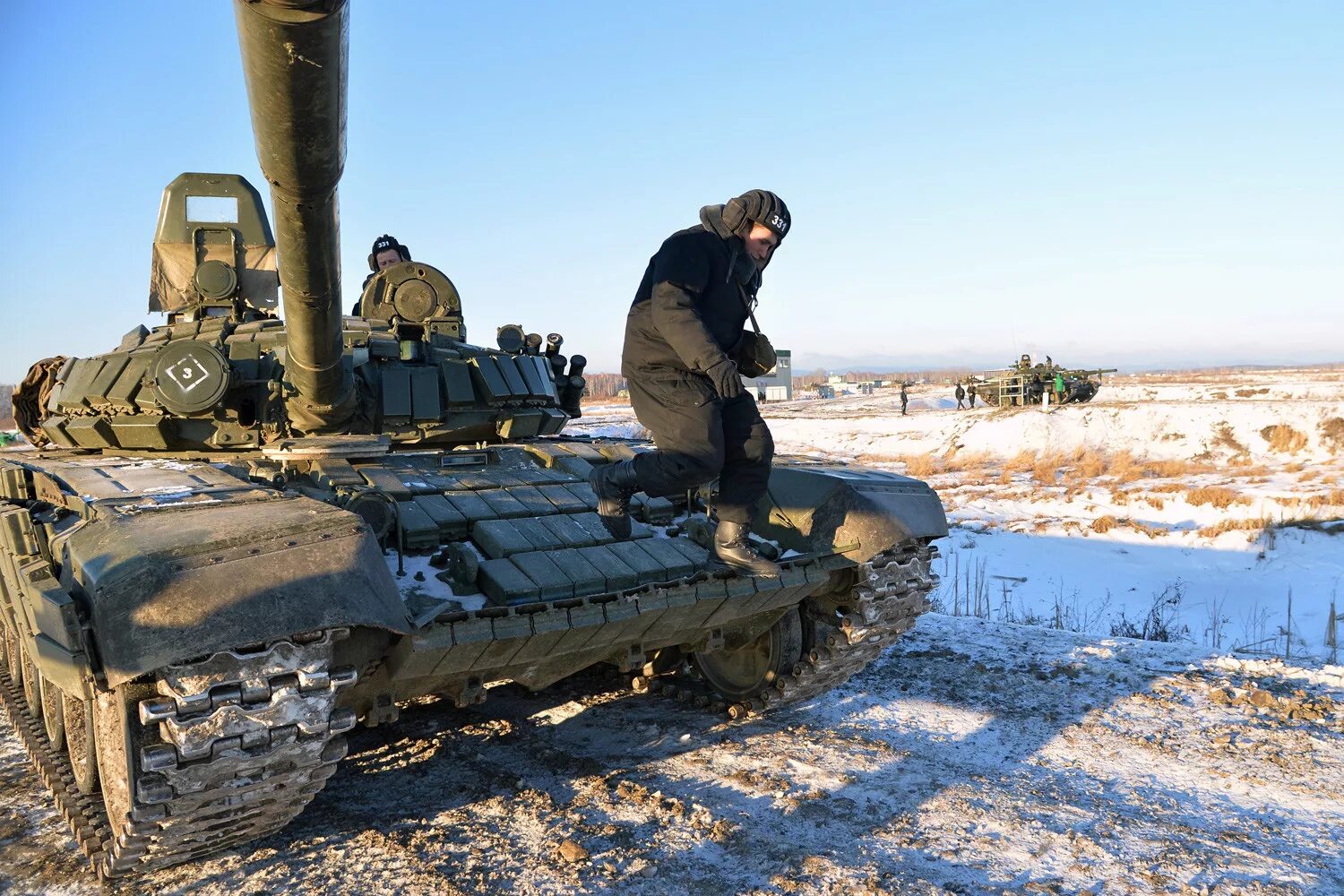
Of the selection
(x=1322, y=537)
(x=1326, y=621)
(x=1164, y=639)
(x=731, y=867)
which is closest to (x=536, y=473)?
(x=731, y=867)

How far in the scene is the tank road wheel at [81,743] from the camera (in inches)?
163

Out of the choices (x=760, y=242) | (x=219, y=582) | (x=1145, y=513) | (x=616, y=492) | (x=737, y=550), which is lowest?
(x=1145, y=513)

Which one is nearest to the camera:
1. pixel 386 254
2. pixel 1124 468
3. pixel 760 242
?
pixel 760 242

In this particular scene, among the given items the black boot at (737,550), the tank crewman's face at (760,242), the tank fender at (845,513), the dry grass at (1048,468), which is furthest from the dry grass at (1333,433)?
the tank crewman's face at (760,242)

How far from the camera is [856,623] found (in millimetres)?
5402

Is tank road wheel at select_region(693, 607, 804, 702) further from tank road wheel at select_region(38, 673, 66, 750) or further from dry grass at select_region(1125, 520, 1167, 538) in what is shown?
dry grass at select_region(1125, 520, 1167, 538)

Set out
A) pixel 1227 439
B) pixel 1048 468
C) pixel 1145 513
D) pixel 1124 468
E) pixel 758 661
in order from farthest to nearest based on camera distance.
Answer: pixel 1227 439
pixel 1048 468
pixel 1124 468
pixel 1145 513
pixel 758 661

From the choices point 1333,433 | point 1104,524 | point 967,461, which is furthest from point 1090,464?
point 1104,524

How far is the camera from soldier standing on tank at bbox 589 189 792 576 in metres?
4.16

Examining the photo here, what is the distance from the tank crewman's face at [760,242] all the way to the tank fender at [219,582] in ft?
6.63

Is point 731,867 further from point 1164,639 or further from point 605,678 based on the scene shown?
point 1164,639

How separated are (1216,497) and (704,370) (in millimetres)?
14199

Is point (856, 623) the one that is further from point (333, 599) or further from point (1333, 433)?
point (1333, 433)

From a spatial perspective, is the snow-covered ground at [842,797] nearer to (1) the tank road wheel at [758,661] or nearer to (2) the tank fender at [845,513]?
(1) the tank road wheel at [758,661]
